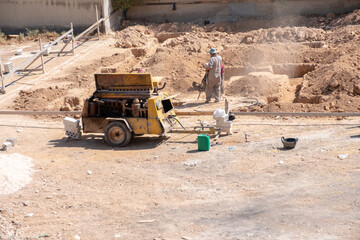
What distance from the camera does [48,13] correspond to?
978 inches

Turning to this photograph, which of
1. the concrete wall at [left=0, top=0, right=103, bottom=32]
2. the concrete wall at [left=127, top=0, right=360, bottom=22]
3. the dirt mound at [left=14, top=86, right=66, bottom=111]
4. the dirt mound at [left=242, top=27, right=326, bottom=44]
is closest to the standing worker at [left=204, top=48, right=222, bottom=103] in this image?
the dirt mound at [left=14, top=86, right=66, bottom=111]

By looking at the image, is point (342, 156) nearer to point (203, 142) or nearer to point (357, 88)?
point (203, 142)

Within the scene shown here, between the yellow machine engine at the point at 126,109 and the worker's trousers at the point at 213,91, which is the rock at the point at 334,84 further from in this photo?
the yellow machine engine at the point at 126,109

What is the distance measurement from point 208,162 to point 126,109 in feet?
8.24

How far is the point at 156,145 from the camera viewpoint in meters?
11.4

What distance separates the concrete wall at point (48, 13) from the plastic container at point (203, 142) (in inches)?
603

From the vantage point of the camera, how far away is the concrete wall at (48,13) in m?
24.5

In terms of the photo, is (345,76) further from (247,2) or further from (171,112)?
(247,2)

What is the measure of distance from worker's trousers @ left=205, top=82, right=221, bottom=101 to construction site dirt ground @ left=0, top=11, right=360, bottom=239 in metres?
0.44

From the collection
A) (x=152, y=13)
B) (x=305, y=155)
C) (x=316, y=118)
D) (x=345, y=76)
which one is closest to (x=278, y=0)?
(x=152, y=13)

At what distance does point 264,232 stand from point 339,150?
3.74 m

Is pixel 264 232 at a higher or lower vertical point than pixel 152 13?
lower

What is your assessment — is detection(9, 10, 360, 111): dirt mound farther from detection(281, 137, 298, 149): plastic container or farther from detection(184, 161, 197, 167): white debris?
detection(184, 161, 197, 167): white debris

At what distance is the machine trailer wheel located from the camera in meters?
11.2
